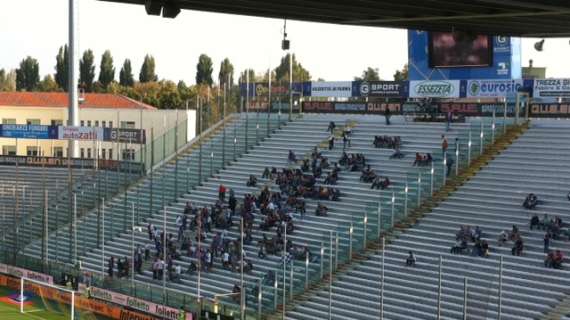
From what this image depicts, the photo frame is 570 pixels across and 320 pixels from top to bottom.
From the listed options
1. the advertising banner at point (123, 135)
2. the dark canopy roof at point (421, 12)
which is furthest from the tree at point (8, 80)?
the dark canopy roof at point (421, 12)

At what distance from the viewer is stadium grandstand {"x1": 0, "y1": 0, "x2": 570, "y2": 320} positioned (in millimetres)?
28422

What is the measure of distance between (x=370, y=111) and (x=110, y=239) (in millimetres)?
13580

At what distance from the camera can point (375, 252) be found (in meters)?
31.9

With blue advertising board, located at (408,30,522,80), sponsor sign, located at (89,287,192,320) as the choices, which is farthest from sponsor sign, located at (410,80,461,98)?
→ sponsor sign, located at (89,287,192,320)

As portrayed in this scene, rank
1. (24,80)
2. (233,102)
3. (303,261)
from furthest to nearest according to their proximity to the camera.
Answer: (24,80), (233,102), (303,261)

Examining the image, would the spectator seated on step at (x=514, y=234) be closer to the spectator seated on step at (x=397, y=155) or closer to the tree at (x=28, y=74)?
the spectator seated on step at (x=397, y=155)

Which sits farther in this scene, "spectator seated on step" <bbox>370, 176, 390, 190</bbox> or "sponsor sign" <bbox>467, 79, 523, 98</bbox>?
"sponsor sign" <bbox>467, 79, 523, 98</bbox>

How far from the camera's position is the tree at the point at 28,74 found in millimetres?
121688

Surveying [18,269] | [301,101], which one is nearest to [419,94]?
[301,101]

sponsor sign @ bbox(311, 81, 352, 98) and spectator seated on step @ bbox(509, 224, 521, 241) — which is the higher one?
sponsor sign @ bbox(311, 81, 352, 98)

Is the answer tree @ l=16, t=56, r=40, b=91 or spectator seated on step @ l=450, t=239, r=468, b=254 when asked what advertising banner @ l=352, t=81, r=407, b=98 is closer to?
spectator seated on step @ l=450, t=239, r=468, b=254

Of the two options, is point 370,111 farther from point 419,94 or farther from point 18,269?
point 18,269

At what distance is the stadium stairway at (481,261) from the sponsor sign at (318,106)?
13223 mm

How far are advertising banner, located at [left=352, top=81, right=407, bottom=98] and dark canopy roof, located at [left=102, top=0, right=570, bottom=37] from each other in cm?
2756
